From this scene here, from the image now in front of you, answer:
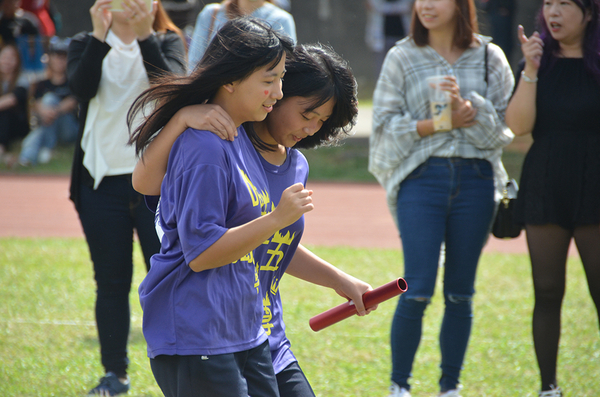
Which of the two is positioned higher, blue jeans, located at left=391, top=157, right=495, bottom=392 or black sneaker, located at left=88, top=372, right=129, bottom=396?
blue jeans, located at left=391, top=157, right=495, bottom=392

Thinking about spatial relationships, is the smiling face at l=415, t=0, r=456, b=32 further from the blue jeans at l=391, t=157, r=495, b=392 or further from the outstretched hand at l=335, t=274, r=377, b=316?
the outstretched hand at l=335, t=274, r=377, b=316

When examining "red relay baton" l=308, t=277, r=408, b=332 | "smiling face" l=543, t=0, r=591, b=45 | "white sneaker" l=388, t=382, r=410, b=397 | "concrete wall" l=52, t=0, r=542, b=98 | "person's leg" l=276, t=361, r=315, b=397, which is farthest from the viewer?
"concrete wall" l=52, t=0, r=542, b=98

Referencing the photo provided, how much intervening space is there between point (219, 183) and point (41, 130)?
10451 mm

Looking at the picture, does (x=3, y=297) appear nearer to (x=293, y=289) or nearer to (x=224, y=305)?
(x=293, y=289)

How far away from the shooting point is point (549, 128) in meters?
3.30

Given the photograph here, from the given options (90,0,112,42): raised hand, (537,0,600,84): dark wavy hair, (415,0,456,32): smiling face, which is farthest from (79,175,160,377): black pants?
(537,0,600,84): dark wavy hair

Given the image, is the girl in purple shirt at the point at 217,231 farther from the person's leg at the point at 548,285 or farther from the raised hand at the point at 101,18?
the person's leg at the point at 548,285

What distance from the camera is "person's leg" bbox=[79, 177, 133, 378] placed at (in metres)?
3.21

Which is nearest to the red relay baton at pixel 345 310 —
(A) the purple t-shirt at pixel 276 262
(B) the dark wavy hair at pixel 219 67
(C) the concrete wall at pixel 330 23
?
(A) the purple t-shirt at pixel 276 262

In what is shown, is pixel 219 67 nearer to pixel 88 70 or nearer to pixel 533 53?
pixel 88 70

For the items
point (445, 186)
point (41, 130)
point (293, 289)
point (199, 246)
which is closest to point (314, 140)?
point (199, 246)

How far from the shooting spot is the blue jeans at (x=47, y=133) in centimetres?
1111

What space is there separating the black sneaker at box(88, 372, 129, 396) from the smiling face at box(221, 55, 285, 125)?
6.43 feet

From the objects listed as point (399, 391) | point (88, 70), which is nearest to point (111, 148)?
point (88, 70)
